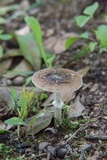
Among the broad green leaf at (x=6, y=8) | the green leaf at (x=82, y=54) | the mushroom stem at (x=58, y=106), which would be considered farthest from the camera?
the broad green leaf at (x=6, y=8)

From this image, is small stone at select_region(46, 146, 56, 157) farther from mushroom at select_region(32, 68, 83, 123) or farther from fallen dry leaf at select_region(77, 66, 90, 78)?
fallen dry leaf at select_region(77, 66, 90, 78)

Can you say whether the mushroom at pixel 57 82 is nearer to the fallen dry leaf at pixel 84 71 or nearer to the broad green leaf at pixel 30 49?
the fallen dry leaf at pixel 84 71

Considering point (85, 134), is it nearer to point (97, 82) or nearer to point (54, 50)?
point (97, 82)

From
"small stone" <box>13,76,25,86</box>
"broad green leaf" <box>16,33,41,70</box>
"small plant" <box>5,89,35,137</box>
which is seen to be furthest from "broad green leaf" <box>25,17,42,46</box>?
"small plant" <box>5,89,35,137</box>

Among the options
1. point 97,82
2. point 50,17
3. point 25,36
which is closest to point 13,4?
point 50,17

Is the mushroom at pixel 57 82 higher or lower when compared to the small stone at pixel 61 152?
higher

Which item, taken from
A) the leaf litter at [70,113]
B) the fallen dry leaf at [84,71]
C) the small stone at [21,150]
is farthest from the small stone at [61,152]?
the fallen dry leaf at [84,71]

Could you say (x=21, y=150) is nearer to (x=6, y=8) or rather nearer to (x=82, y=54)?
(x=82, y=54)
